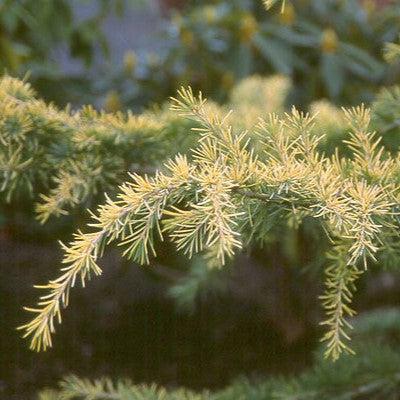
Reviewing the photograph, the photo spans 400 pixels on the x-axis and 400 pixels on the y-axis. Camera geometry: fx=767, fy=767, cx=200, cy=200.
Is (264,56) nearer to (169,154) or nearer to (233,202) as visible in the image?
(169,154)

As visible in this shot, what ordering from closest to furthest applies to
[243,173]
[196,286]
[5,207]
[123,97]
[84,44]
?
1. [243,173]
2. [196,286]
3. [5,207]
4. [84,44]
5. [123,97]

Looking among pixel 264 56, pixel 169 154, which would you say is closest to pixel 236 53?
pixel 264 56

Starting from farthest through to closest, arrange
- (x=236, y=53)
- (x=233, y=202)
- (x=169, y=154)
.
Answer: (x=236, y=53), (x=169, y=154), (x=233, y=202)

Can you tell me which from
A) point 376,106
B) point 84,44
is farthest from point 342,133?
point 84,44

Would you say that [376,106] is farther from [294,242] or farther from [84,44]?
[84,44]

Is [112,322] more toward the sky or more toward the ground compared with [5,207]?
more toward the ground

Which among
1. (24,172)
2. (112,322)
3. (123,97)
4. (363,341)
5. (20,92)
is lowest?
(363,341)

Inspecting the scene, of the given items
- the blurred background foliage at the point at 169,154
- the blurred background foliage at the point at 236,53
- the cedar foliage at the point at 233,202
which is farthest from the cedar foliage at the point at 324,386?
the blurred background foliage at the point at 236,53

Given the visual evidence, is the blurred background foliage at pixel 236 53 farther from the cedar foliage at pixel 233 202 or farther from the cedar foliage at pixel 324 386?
the cedar foliage at pixel 233 202
